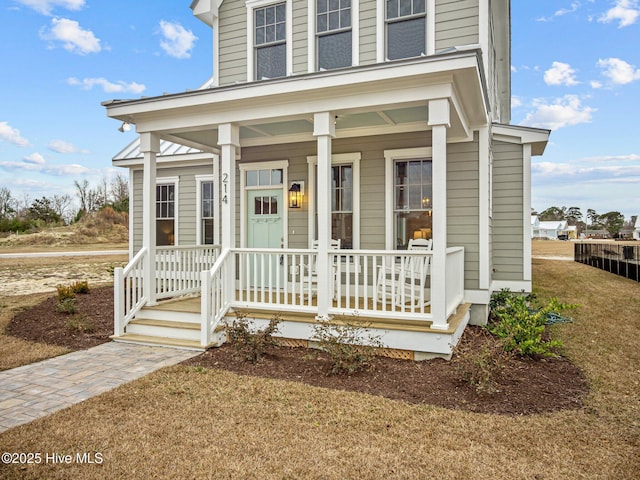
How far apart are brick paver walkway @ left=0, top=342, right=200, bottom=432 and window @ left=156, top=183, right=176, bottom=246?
495 cm

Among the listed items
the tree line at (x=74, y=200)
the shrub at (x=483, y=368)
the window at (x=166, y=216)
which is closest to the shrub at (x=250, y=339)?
the shrub at (x=483, y=368)

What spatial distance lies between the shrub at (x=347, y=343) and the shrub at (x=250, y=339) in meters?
0.53

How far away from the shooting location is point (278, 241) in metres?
7.81

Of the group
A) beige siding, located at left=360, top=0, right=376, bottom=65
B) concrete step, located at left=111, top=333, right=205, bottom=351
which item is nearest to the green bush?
concrete step, located at left=111, top=333, right=205, bottom=351

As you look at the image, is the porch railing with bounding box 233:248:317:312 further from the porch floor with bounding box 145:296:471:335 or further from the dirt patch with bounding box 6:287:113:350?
the dirt patch with bounding box 6:287:113:350

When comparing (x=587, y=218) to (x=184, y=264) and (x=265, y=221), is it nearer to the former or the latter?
(x=265, y=221)

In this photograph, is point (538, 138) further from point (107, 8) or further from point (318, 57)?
point (107, 8)

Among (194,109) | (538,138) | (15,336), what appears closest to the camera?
(194,109)

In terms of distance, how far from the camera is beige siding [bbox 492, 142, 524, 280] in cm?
764

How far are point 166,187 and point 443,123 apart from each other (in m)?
7.73

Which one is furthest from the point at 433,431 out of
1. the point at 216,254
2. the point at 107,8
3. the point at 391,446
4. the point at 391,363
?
the point at 107,8

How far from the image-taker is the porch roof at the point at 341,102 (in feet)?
15.7

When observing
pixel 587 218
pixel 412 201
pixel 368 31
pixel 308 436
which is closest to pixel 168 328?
pixel 308 436

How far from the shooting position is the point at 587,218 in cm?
7788
